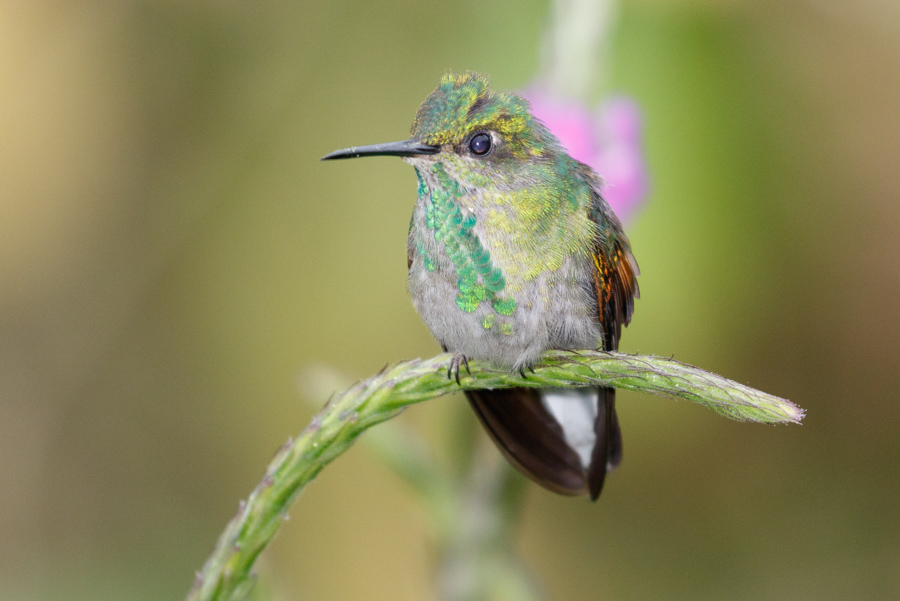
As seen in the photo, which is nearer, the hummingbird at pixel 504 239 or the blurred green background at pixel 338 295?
the hummingbird at pixel 504 239

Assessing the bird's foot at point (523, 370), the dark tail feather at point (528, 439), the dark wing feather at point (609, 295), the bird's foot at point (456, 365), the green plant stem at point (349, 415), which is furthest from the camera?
the dark tail feather at point (528, 439)

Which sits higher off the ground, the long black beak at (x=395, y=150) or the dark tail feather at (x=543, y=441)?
the long black beak at (x=395, y=150)

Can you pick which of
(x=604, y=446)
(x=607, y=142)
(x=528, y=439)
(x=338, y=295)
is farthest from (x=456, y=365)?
(x=338, y=295)

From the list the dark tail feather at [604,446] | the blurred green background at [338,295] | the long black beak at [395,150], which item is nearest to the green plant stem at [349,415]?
the long black beak at [395,150]

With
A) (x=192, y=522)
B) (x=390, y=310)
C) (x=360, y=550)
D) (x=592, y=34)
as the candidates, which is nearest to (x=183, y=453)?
(x=192, y=522)

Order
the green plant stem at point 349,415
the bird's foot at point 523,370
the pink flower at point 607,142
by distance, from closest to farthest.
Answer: the green plant stem at point 349,415, the bird's foot at point 523,370, the pink flower at point 607,142

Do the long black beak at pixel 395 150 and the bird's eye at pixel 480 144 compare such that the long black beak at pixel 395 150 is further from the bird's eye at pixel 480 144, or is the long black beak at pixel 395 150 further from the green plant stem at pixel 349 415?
the green plant stem at pixel 349 415

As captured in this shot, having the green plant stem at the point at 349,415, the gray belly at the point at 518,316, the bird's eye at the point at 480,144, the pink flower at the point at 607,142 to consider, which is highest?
the pink flower at the point at 607,142

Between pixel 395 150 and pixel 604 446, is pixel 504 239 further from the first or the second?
pixel 604 446
